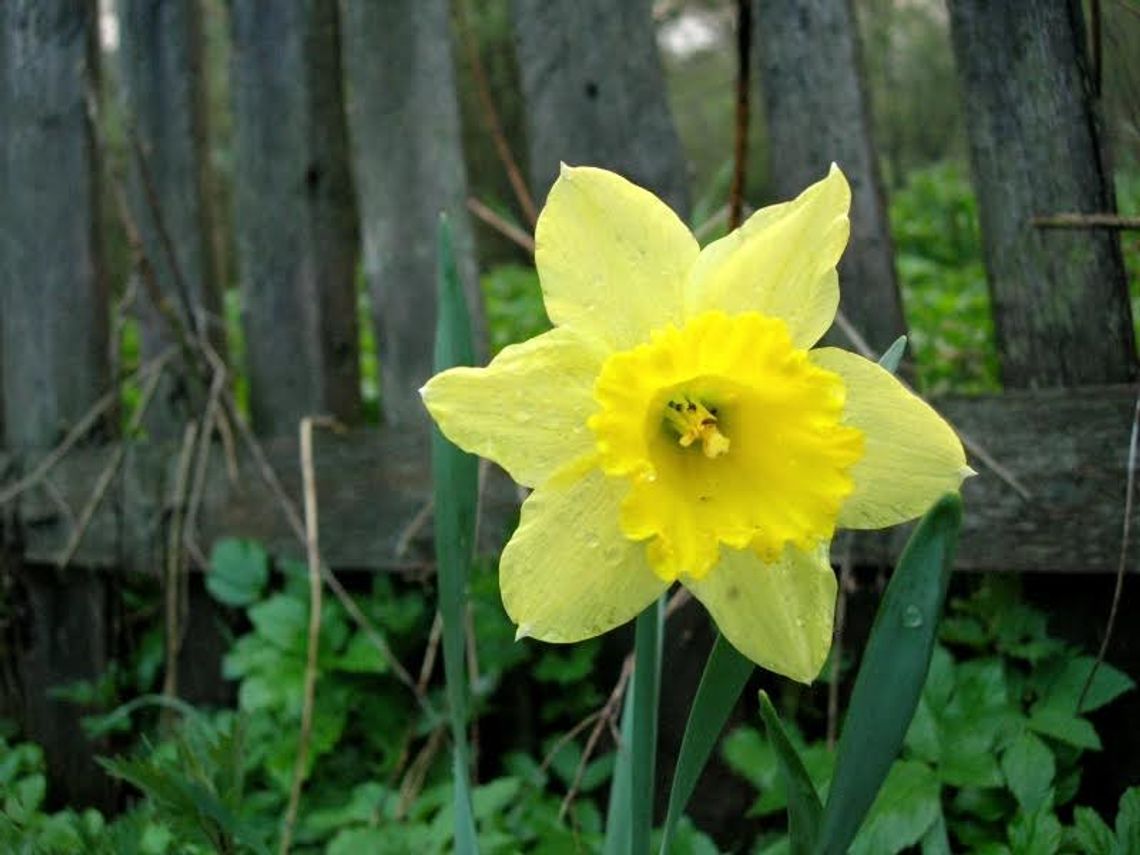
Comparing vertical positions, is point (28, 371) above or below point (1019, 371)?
above

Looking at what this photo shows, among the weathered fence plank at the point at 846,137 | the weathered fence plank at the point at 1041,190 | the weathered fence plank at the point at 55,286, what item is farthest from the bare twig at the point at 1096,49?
the weathered fence plank at the point at 55,286

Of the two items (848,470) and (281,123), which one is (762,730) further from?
(281,123)

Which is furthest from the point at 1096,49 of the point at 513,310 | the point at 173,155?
the point at 513,310

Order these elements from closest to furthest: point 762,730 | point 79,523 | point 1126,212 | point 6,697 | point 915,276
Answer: point 1126,212, point 762,730, point 79,523, point 6,697, point 915,276

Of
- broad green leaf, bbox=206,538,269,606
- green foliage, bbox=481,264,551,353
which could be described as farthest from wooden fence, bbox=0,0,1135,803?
green foliage, bbox=481,264,551,353

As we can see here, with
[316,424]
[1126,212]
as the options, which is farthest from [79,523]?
[1126,212]

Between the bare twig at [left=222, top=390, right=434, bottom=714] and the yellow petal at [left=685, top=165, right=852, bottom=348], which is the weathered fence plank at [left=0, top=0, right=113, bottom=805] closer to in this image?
the bare twig at [left=222, top=390, right=434, bottom=714]
